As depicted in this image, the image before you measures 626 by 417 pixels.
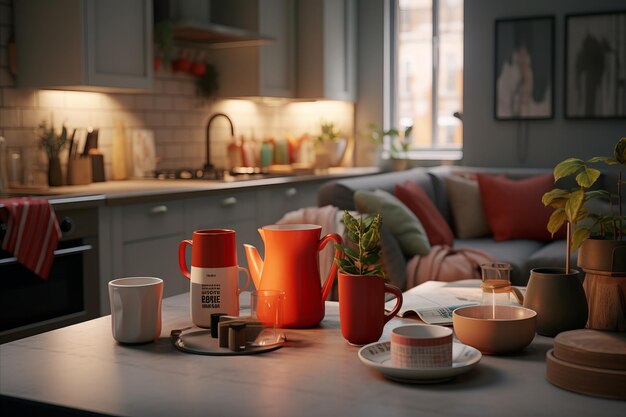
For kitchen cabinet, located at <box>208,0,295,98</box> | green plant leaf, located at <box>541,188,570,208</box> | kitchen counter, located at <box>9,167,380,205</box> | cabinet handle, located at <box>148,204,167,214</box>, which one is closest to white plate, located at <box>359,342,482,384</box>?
green plant leaf, located at <box>541,188,570,208</box>

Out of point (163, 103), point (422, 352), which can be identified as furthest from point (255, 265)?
point (163, 103)

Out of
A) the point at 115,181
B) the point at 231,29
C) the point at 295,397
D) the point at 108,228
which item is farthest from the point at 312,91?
the point at 295,397

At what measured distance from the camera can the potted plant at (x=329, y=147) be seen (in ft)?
20.3

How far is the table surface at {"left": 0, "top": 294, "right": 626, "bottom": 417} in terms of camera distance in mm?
1150

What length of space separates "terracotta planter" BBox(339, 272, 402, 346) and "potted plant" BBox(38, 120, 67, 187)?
10.0 feet

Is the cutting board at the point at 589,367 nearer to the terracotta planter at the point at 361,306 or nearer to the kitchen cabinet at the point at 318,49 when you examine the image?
the terracotta planter at the point at 361,306

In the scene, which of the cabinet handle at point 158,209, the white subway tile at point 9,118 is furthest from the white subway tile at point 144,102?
the cabinet handle at point 158,209

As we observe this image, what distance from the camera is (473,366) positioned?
130cm

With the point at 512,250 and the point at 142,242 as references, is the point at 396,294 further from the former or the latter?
the point at 512,250

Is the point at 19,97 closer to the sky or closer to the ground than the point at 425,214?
closer to the sky

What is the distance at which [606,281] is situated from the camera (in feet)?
5.15

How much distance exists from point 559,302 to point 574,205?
19 centimetres

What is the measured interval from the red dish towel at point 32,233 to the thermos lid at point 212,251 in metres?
1.84

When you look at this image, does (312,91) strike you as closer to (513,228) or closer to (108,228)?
(513,228)
